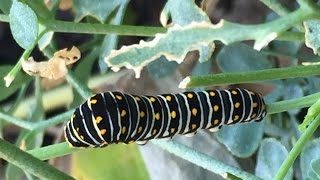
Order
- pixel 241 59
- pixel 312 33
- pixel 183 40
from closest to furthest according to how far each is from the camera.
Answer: pixel 183 40, pixel 312 33, pixel 241 59

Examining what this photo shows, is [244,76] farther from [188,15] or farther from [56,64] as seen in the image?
[56,64]

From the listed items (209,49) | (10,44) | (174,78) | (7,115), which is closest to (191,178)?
(174,78)

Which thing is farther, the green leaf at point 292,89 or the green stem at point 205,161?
the green leaf at point 292,89

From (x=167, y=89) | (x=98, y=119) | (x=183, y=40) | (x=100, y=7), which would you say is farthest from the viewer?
(x=167, y=89)

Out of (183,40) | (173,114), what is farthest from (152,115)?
A: (183,40)

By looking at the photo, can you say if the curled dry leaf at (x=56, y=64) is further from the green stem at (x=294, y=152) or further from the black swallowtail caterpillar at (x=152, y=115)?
the green stem at (x=294, y=152)

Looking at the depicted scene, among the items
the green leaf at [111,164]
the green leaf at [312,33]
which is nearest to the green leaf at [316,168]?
the green leaf at [312,33]

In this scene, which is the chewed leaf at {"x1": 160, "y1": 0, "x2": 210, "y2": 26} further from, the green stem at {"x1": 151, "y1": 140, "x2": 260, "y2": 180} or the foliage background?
the green stem at {"x1": 151, "y1": 140, "x2": 260, "y2": 180}
